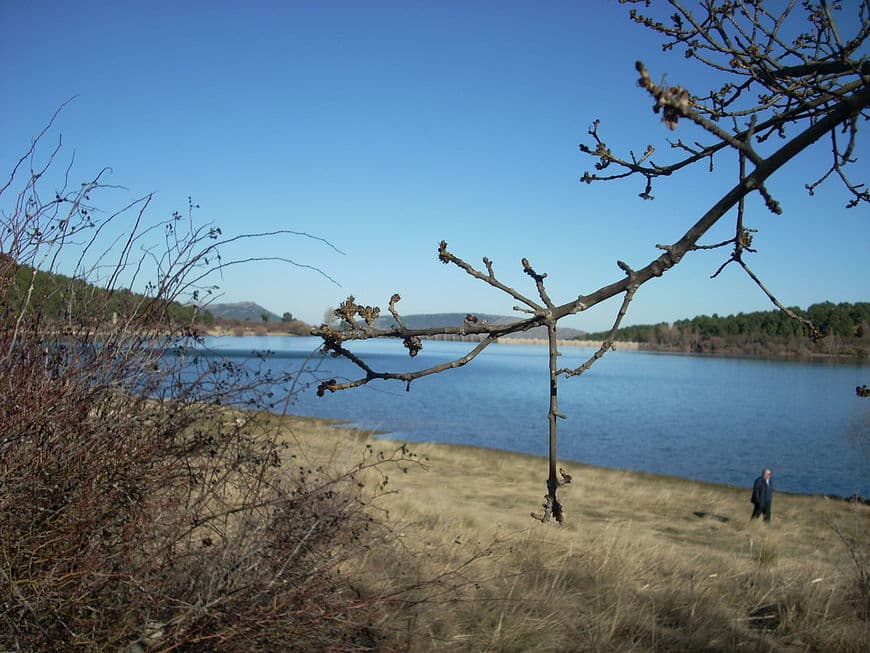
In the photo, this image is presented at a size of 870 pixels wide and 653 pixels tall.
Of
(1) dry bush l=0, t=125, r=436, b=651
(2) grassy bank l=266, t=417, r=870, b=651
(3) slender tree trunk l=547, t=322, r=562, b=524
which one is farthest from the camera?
(2) grassy bank l=266, t=417, r=870, b=651

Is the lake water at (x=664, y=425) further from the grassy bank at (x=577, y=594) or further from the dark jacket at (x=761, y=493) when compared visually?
the dark jacket at (x=761, y=493)

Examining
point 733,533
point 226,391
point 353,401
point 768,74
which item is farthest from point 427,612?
point 353,401

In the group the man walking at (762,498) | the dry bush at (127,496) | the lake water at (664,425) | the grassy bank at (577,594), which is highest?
the dry bush at (127,496)

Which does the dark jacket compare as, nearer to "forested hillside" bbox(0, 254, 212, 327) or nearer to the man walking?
the man walking

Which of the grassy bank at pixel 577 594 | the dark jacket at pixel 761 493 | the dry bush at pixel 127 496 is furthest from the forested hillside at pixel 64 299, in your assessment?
the dark jacket at pixel 761 493

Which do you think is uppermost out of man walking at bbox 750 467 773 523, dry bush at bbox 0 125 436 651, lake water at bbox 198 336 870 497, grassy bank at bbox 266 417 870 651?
dry bush at bbox 0 125 436 651

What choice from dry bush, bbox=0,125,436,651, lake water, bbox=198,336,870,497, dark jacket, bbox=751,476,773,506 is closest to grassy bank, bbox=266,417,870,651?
dry bush, bbox=0,125,436,651

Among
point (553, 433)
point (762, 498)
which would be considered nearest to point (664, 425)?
point (762, 498)

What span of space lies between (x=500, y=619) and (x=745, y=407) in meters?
52.9

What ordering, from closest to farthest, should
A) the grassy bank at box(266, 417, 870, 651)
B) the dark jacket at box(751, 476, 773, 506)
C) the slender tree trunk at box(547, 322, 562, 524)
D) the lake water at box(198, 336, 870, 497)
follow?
the slender tree trunk at box(547, 322, 562, 524)
the grassy bank at box(266, 417, 870, 651)
the dark jacket at box(751, 476, 773, 506)
the lake water at box(198, 336, 870, 497)

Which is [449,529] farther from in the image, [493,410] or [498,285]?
[493,410]

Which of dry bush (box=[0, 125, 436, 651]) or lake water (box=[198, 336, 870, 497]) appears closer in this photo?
dry bush (box=[0, 125, 436, 651])

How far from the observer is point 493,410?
48000mm

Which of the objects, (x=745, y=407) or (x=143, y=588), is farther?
(x=745, y=407)
